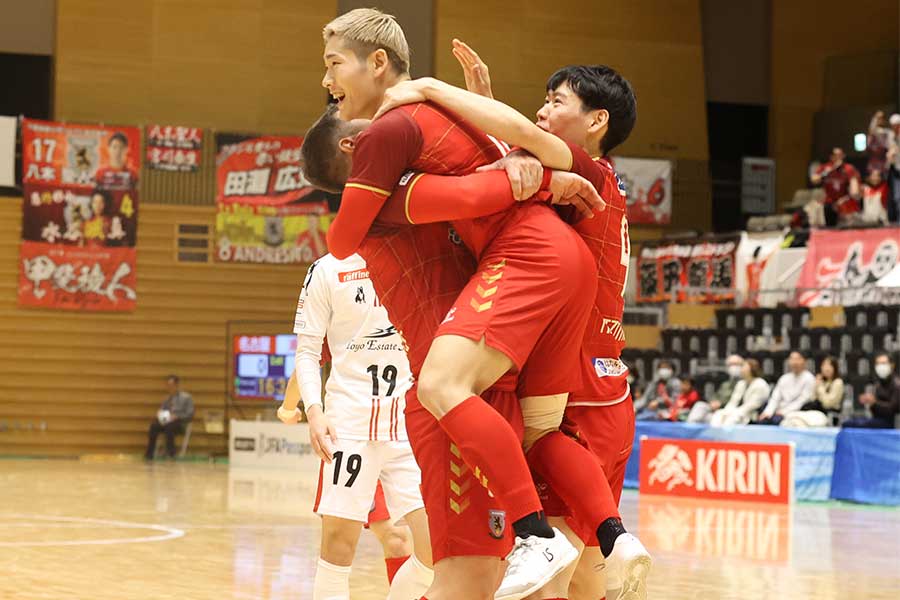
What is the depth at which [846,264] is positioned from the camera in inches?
796

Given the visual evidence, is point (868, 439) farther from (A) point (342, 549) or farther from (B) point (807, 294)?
(A) point (342, 549)

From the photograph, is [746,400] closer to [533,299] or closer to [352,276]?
[352,276]

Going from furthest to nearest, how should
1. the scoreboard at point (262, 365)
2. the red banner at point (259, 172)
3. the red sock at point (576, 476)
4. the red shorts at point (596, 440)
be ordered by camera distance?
the red banner at point (259, 172) < the scoreboard at point (262, 365) < the red shorts at point (596, 440) < the red sock at point (576, 476)

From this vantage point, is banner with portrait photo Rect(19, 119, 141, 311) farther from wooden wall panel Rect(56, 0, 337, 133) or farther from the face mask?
the face mask

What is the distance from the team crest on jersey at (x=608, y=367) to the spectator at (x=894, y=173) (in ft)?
58.3

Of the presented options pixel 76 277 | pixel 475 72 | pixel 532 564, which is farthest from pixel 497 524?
pixel 76 277

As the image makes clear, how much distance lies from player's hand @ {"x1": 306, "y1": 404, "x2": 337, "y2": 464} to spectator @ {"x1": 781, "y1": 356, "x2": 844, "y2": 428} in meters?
Answer: 12.7

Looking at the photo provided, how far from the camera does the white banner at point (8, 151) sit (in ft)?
75.0

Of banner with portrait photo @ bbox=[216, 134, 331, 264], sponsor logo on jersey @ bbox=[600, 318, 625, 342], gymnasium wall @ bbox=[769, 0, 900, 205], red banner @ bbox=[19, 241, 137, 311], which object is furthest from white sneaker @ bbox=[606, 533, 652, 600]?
gymnasium wall @ bbox=[769, 0, 900, 205]

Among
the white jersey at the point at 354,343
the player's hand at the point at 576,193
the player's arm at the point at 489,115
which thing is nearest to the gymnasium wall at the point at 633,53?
the white jersey at the point at 354,343

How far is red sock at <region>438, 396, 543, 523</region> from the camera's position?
3.41 meters

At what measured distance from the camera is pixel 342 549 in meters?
5.34

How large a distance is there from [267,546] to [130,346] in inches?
604

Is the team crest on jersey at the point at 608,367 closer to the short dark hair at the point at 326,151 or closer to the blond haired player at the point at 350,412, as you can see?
the short dark hair at the point at 326,151
